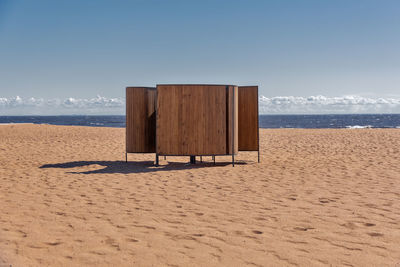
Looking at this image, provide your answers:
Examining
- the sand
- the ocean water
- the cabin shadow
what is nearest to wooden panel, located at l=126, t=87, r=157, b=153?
the cabin shadow

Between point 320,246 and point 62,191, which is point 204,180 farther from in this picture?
point 320,246

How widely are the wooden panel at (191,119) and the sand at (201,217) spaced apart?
714 millimetres

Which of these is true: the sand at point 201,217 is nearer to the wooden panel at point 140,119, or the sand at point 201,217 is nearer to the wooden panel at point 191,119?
the wooden panel at point 191,119

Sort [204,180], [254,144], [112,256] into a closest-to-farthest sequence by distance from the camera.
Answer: [112,256] → [204,180] → [254,144]

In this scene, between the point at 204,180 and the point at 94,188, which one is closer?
the point at 94,188

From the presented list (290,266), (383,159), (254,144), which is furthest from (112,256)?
(383,159)

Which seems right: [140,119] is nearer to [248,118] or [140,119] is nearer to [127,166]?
[127,166]

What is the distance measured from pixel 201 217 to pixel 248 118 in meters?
5.72

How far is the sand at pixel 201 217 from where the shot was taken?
3.39 meters

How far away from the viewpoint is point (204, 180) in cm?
732

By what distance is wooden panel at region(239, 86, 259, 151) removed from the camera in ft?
Answer: 32.3

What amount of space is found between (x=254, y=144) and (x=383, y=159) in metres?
3.75

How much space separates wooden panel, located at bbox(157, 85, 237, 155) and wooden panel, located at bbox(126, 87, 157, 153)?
34.8 inches

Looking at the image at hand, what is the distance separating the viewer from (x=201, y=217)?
183 inches
